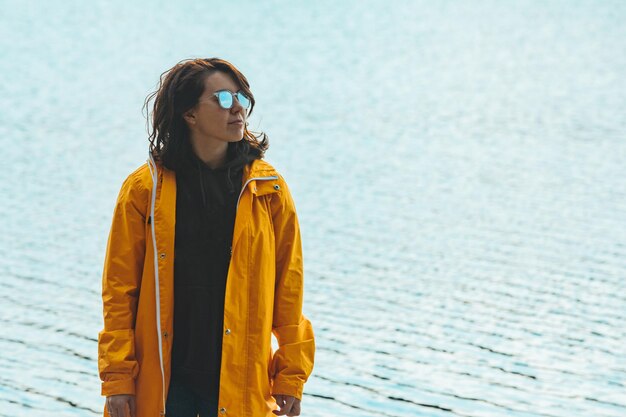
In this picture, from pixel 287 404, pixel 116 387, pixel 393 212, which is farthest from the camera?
pixel 393 212

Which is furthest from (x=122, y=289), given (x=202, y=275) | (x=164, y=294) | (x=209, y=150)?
(x=209, y=150)

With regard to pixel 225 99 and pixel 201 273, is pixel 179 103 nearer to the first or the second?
pixel 225 99

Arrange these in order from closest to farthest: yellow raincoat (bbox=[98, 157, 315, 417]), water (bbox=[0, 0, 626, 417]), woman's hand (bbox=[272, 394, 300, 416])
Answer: yellow raincoat (bbox=[98, 157, 315, 417]), woman's hand (bbox=[272, 394, 300, 416]), water (bbox=[0, 0, 626, 417])

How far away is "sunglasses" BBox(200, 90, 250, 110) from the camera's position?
9.53 feet

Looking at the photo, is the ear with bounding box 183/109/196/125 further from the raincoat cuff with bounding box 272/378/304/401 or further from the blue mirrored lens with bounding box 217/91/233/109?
the raincoat cuff with bounding box 272/378/304/401

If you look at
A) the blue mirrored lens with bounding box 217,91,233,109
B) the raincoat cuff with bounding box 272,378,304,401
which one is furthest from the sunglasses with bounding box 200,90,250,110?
the raincoat cuff with bounding box 272,378,304,401

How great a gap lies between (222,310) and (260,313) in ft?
0.37

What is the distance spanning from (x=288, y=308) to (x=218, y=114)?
58 cm

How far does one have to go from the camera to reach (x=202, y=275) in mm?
2891

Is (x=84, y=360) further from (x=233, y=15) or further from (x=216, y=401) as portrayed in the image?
(x=233, y=15)

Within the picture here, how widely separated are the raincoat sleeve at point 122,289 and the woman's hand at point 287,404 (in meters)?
0.41

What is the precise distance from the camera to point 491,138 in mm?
14195

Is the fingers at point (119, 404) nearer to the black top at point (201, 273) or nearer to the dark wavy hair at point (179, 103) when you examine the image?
the black top at point (201, 273)

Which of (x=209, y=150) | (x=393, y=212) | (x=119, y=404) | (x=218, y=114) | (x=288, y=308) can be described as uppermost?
(x=218, y=114)
